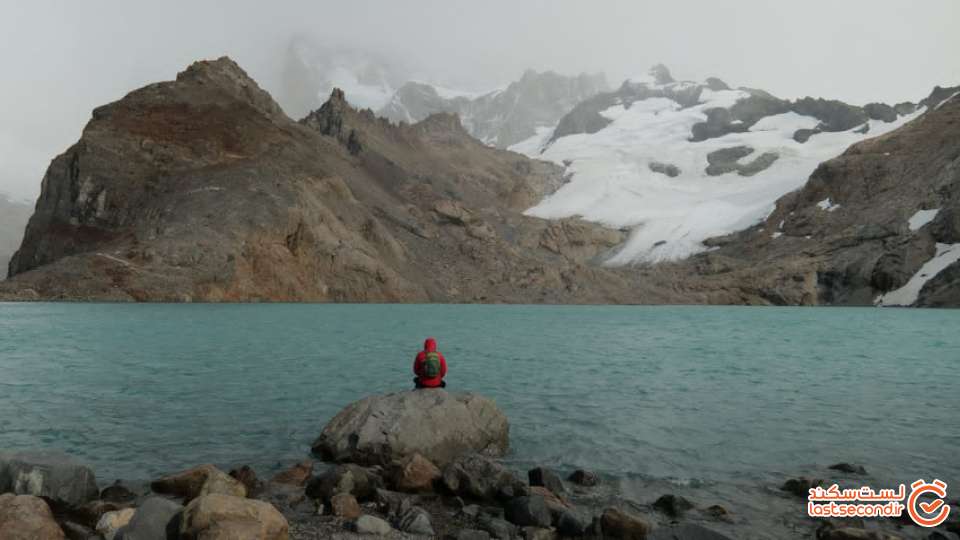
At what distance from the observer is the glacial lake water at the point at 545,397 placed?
16.1 meters

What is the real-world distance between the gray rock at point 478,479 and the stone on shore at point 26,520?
6.67m

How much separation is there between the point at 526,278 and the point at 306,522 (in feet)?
387

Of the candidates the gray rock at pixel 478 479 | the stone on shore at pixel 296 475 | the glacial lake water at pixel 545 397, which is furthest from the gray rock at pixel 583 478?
the stone on shore at pixel 296 475

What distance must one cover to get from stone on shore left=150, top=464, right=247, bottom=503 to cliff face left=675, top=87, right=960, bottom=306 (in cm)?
11958

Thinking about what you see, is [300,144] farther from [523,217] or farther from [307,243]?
[523,217]

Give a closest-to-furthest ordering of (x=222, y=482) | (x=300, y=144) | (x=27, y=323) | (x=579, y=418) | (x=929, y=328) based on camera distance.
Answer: (x=222, y=482) < (x=579, y=418) < (x=27, y=323) < (x=929, y=328) < (x=300, y=144)

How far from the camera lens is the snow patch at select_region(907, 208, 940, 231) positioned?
11912 centimetres

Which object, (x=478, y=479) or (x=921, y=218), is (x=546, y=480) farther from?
(x=921, y=218)

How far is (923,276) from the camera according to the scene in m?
112

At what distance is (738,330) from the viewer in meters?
63.9

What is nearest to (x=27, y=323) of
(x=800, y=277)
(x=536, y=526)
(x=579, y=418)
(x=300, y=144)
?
(x=579, y=418)

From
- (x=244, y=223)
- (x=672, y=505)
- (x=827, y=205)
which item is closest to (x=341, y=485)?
(x=672, y=505)

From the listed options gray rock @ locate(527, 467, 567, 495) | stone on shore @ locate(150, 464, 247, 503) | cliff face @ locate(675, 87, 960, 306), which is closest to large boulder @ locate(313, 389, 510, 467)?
gray rock @ locate(527, 467, 567, 495)

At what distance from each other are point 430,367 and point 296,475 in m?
4.95
